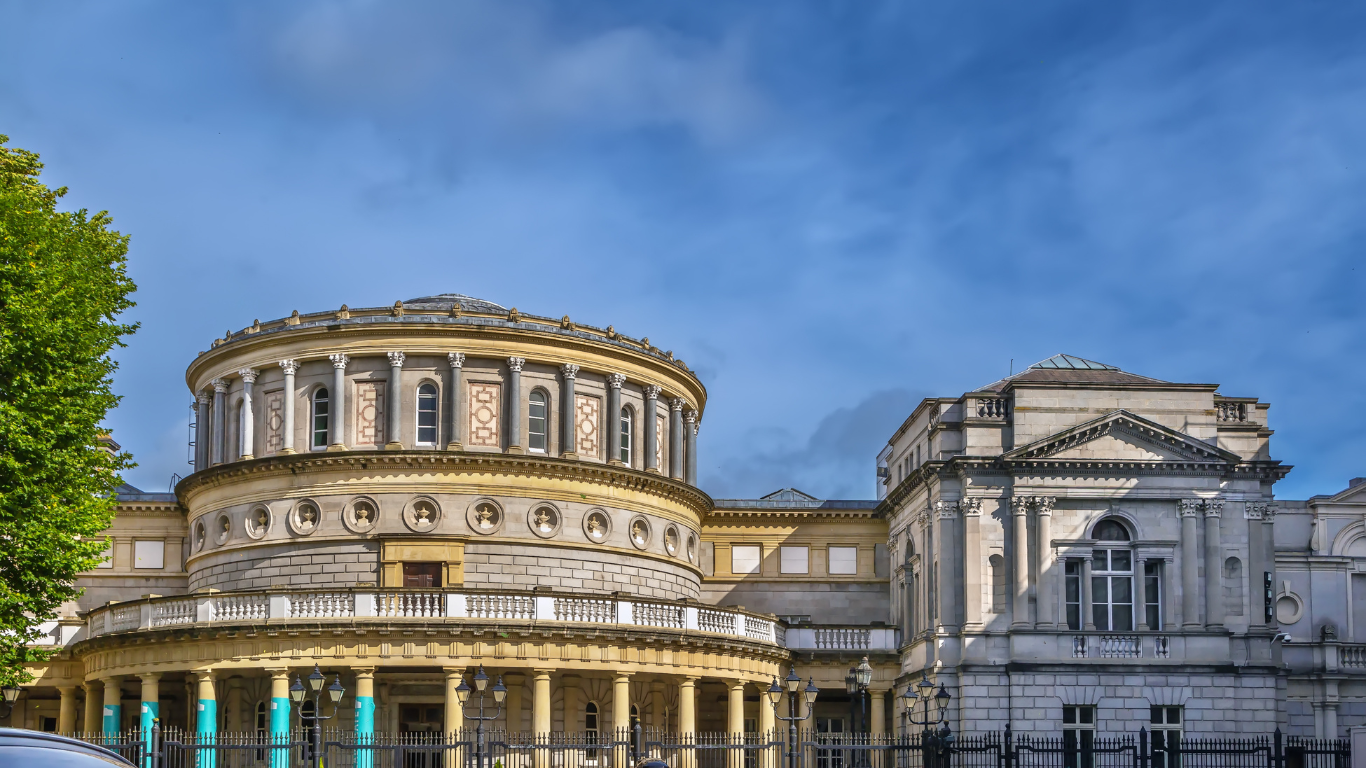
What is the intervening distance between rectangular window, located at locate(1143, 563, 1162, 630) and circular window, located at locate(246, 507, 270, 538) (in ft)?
88.3

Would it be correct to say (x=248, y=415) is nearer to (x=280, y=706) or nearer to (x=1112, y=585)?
(x=280, y=706)

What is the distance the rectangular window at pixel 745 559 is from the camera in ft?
188

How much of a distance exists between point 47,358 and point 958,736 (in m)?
27.7

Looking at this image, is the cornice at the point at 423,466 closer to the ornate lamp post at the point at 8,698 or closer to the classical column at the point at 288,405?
the classical column at the point at 288,405

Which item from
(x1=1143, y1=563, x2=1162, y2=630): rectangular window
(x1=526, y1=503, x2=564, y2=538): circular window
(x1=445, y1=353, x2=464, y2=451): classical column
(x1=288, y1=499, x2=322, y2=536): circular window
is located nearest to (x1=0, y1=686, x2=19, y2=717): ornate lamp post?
(x1=288, y1=499, x2=322, y2=536): circular window

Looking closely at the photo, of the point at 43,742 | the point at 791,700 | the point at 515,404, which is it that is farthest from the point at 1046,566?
the point at 43,742

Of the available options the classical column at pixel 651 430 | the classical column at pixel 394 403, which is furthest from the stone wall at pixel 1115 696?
the classical column at pixel 394 403

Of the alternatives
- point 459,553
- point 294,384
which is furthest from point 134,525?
point 459,553

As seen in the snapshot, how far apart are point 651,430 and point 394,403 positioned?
30.1 ft

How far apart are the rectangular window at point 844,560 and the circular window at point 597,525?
A: 1036 centimetres

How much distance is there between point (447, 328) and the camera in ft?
161

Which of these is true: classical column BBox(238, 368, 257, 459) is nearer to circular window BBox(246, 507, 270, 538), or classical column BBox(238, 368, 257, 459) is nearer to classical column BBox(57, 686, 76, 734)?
circular window BBox(246, 507, 270, 538)

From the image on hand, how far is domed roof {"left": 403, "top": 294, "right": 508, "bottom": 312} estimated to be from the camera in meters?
52.3

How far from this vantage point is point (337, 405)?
48.8m
